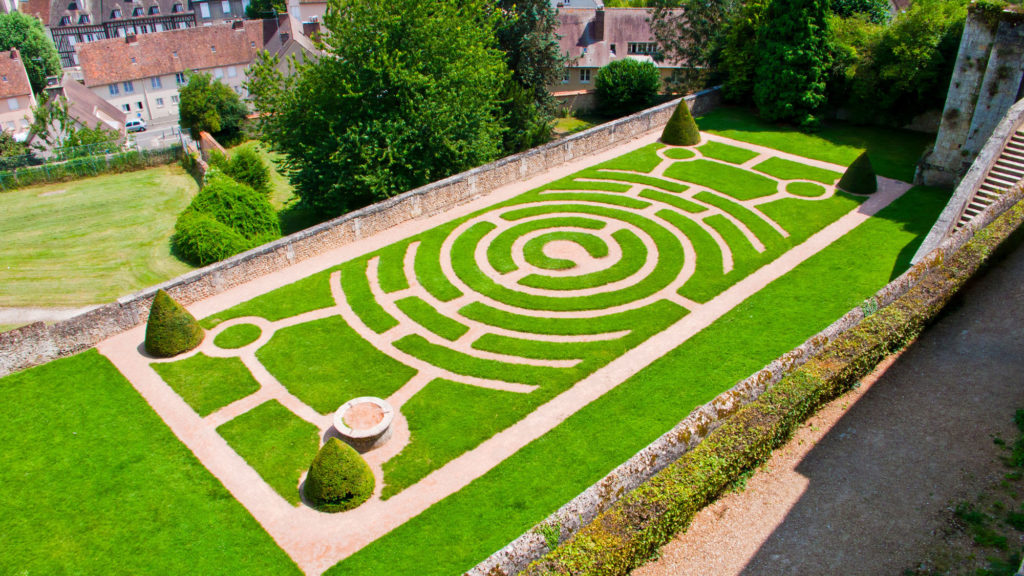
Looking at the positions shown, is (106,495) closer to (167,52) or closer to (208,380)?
(208,380)

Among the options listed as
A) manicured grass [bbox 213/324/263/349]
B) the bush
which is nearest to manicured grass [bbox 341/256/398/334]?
manicured grass [bbox 213/324/263/349]

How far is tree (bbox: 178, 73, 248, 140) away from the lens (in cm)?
6366

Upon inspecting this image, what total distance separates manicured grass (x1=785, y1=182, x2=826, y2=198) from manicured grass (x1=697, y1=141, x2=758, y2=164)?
4.39 metres

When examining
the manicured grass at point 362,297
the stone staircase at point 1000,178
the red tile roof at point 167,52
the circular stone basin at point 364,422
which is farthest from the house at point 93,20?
the stone staircase at point 1000,178

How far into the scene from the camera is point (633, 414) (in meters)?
21.3

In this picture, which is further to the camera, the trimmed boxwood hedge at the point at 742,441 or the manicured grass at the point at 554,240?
the manicured grass at the point at 554,240

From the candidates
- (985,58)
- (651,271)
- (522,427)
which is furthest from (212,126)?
(985,58)

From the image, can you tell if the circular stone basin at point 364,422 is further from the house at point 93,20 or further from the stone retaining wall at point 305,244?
the house at point 93,20

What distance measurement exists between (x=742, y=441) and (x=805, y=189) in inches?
1034

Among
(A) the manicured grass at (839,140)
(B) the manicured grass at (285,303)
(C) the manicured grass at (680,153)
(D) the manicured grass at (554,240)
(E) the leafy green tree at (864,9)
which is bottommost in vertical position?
(B) the manicured grass at (285,303)

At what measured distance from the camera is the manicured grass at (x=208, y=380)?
22.6m

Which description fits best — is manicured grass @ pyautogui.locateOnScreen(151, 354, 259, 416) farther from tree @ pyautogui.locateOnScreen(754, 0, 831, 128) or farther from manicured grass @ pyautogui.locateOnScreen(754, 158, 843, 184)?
tree @ pyautogui.locateOnScreen(754, 0, 831, 128)

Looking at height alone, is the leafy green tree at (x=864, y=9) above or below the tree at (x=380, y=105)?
above

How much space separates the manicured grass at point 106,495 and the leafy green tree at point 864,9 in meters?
47.2
